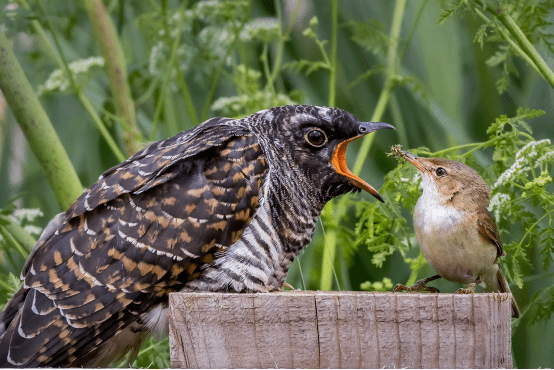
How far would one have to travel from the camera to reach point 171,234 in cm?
140

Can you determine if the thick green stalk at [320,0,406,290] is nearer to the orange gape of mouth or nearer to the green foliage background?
the green foliage background

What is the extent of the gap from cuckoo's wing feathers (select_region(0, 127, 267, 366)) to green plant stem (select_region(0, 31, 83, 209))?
610mm

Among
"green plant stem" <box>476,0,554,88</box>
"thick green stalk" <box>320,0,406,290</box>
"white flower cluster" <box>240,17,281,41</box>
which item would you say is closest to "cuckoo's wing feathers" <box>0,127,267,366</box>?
"thick green stalk" <box>320,0,406,290</box>

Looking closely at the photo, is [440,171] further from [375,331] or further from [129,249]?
[129,249]

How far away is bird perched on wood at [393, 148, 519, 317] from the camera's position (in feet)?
4.68

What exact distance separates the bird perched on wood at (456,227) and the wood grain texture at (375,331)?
0.91ft

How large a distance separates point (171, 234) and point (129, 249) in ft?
0.31

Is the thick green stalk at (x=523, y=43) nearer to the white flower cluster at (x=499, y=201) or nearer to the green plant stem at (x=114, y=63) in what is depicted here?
the white flower cluster at (x=499, y=201)

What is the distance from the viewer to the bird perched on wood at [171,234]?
1.38 meters

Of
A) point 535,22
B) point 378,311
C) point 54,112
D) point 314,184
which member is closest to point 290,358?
point 378,311

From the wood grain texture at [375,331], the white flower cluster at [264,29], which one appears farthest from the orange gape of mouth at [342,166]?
the white flower cluster at [264,29]

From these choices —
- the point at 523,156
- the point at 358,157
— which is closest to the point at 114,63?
the point at 358,157

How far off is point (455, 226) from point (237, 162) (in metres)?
0.50

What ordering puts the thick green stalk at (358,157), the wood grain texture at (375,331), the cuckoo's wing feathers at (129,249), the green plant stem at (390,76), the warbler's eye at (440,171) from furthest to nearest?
the green plant stem at (390,76) < the thick green stalk at (358,157) < the warbler's eye at (440,171) < the cuckoo's wing feathers at (129,249) < the wood grain texture at (375,331)
